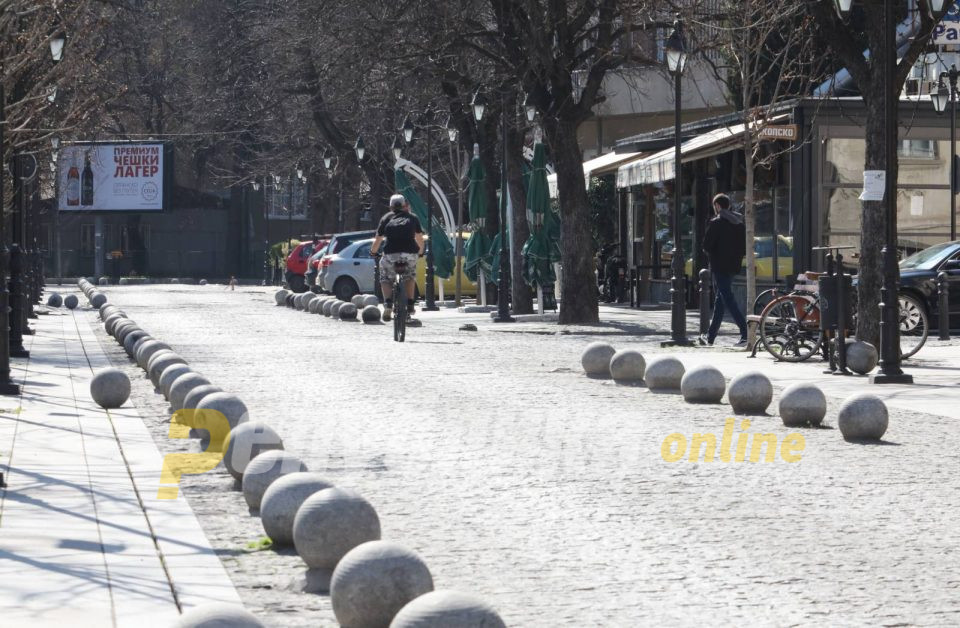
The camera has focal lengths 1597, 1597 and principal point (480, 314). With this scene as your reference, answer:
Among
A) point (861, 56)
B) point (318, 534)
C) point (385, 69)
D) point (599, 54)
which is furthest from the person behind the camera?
point (385, 69)

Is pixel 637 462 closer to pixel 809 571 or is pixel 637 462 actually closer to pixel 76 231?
pixel 809 571

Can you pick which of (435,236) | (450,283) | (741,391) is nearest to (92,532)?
(741,391)

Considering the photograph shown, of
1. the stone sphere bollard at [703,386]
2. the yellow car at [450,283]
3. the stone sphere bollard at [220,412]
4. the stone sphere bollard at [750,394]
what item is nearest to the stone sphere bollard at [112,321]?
the stone sphere bollard at [703,386]

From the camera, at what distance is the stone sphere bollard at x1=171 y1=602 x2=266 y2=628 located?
4.38m

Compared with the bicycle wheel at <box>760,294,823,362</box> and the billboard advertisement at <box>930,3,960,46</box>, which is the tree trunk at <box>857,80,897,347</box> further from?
the billboard advertisement at <box>930,3,960,46</box>

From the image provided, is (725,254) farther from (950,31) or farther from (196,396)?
(950,31)

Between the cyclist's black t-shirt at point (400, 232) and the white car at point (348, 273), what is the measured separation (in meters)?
17.4

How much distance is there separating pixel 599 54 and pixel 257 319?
8.90 metres

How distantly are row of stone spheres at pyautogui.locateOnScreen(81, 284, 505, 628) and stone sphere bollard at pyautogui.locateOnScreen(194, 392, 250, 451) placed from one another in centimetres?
116

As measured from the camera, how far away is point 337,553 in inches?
251

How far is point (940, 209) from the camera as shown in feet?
97.5

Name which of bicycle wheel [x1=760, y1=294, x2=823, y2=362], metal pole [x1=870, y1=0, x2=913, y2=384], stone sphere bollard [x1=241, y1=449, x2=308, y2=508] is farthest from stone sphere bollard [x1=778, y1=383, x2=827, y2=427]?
bicycle wheel [x1=760, y1=294, x2=823, y2=362]

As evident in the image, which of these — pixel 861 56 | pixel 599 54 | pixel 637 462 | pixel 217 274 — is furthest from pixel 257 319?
pixel 217 274

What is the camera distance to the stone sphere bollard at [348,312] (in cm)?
3075
